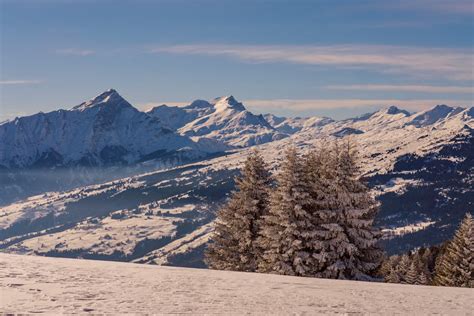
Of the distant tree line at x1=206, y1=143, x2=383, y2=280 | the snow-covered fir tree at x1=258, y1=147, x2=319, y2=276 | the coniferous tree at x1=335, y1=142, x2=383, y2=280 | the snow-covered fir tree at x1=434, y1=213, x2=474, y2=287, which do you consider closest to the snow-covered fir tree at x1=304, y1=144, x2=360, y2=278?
the distant tree line at x1=206, y1=143, x2=383, y2=280

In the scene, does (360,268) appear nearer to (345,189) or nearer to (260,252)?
(345,189)

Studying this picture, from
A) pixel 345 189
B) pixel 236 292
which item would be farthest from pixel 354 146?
pixel 236 292

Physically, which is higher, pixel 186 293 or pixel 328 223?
pixel 328 223

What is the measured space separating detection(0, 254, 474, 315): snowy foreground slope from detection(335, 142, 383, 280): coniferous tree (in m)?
10.0

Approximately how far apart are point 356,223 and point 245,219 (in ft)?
35.9

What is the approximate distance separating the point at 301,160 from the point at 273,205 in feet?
14.2

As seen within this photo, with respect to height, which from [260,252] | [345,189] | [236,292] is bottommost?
[260,252]

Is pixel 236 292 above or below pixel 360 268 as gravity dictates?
above

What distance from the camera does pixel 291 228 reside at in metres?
39.3

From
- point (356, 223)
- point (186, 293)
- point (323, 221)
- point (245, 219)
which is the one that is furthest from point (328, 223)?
point (186, 293)

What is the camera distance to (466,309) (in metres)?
21.7

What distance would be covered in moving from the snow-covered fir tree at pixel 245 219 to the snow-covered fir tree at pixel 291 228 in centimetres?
435

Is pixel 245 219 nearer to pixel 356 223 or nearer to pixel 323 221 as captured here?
pixel 323 221

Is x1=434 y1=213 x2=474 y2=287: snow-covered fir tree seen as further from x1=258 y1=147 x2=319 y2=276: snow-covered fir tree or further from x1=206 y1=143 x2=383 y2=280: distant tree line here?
x1=258 y1=147 x2=319 y2=276: snow-covered fir tree
